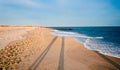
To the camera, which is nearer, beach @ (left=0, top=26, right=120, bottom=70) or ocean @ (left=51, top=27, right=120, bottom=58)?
beach @ (left=0, top=26, right=120, bottom=70)

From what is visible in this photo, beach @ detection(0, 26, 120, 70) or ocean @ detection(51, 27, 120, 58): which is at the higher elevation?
beach @ detection(0, 26, 120, 70)

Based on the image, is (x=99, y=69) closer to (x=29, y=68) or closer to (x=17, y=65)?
(x=29, y=68)

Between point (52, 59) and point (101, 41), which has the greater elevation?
point (52, 59)

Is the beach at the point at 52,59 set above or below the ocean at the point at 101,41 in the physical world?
above

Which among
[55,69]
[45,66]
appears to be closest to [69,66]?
[55,69]

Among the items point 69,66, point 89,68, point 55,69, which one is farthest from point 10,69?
point 89,68

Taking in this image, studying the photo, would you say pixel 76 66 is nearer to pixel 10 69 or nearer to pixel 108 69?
pixel 108 69

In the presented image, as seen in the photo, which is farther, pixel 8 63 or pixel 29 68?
pixel 8 63

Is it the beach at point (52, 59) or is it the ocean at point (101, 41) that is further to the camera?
the ocean at point (101, 41)

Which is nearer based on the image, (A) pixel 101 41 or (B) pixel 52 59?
(B) pixel 52 59
